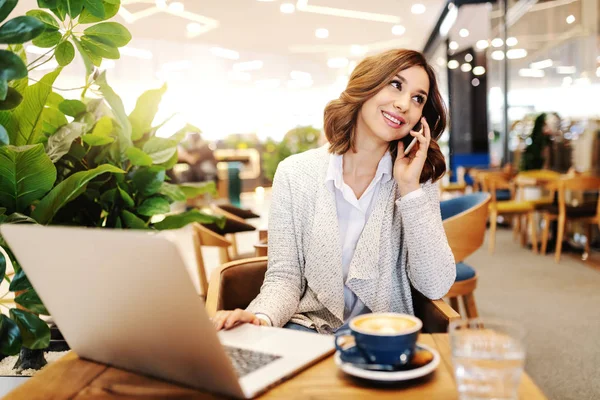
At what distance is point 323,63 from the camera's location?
1617 cm

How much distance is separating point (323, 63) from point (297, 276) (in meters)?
15.2

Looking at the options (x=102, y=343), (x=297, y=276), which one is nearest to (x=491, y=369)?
(x=102, y=343)

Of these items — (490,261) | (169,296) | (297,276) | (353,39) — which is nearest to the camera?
(169,296)

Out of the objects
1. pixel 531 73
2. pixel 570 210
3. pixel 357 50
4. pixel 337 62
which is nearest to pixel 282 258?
pixel 570 210

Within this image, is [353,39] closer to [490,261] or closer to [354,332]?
[490,261]

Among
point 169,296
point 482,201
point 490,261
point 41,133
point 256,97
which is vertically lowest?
point 490,261

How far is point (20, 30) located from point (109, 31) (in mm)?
368

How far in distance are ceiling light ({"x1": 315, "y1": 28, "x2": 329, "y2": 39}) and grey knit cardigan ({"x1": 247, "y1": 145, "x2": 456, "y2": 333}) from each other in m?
10.3

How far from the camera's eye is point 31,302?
1.38 metres

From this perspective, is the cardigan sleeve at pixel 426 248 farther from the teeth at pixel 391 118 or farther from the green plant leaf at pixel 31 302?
the green plant leaf at pixel 31 302

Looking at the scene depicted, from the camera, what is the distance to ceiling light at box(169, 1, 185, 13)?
29.0ft

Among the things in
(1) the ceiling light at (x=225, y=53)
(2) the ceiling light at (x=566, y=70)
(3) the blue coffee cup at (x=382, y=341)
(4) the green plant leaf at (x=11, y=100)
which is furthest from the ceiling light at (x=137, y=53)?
(3) the blue coffee cup at (x=382, y=341)

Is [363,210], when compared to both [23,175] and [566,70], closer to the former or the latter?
[23,175]

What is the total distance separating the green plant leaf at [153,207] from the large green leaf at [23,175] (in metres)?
0.41
